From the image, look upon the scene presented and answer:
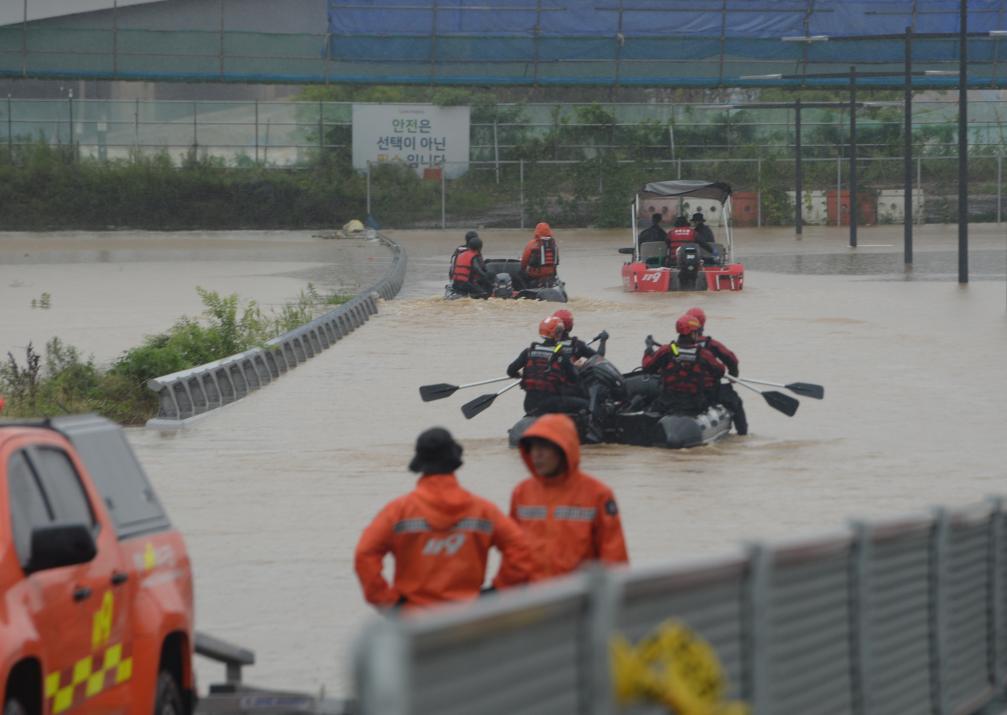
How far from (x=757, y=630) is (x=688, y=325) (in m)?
13.5

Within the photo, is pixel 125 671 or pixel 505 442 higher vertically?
pixel 125 671

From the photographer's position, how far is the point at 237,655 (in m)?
8.70

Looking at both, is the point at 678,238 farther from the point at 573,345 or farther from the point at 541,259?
the point at 573,345

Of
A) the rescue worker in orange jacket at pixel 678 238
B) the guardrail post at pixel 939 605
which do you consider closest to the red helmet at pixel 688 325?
the guardrail post at pixel 939 605

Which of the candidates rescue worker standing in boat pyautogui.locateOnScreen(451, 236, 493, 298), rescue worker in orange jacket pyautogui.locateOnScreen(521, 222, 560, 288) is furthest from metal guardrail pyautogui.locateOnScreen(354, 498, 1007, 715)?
rescue worker standing in boat pyautogui.locateOnScreen(451, 236, 493, 298)

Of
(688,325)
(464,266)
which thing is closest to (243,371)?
(688,325)

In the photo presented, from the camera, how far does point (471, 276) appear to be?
39.4m

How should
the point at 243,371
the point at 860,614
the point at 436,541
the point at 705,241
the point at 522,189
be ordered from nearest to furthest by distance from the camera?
the point at 860,614, the point at 436,541, the point at 243,371, the point at 705,241, the point at 522,189

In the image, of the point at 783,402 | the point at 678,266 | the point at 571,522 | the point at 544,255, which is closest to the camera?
the point at 571,522

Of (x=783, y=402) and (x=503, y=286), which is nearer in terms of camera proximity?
(x=783, y=402)

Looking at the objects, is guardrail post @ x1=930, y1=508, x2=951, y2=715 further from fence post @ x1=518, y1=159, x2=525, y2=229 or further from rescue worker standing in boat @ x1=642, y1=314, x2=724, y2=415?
fence post @ x1=518, y1=159, x2=525, y2=229

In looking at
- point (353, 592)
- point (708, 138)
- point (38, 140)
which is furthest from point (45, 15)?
point (353, 592)

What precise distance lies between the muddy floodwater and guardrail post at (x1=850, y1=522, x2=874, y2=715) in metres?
2.21

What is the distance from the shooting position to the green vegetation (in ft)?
74.2
